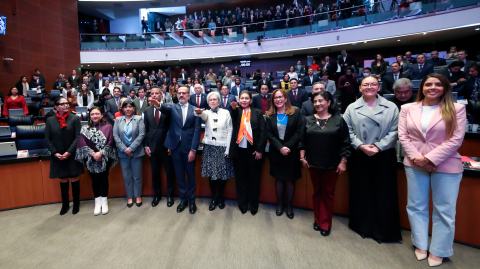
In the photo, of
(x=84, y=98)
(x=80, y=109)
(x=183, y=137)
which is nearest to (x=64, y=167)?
(x=183, y=137)

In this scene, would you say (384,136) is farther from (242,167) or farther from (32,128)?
(32,128)

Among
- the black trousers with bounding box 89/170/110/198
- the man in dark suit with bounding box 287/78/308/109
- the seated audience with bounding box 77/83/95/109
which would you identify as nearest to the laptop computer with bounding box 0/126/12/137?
the black trousers with bounding box 89/170/110/198

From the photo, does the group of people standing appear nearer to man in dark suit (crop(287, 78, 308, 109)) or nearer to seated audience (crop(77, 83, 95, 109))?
man in dark suit (crop(287, 78, 308, 109))

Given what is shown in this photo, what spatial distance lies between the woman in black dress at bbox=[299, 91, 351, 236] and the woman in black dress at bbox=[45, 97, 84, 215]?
2.88 meters

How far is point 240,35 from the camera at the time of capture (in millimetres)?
12961

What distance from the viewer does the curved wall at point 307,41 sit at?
8.43 meters

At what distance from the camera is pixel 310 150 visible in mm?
2410

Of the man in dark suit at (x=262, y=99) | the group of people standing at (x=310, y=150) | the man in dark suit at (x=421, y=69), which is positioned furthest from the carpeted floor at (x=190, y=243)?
the man in dark suit at (x=421, y=69)

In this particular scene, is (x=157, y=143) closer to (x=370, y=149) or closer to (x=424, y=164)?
(x=370, y=149)

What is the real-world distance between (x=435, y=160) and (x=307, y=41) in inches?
438

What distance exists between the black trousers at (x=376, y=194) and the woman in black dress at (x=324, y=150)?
0.60 ft

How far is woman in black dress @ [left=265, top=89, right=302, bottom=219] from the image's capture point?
2.65 meters

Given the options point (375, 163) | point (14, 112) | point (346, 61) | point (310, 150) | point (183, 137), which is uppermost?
point (346, 61)

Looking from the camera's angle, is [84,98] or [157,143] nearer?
[157,143]
